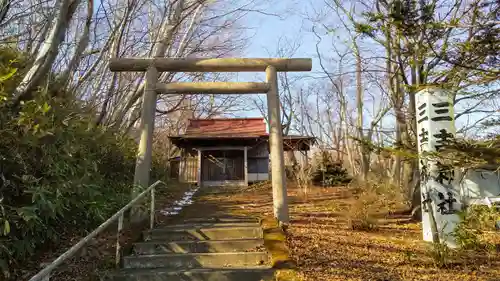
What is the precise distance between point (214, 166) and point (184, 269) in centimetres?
1332

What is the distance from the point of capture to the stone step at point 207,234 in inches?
239

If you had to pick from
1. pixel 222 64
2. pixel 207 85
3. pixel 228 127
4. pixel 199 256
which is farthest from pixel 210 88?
pixel 228 127

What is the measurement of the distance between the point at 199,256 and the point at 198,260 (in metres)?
0.06

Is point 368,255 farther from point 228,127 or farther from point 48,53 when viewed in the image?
point 228,127

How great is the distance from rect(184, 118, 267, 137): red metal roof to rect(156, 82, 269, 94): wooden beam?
30.1 feet

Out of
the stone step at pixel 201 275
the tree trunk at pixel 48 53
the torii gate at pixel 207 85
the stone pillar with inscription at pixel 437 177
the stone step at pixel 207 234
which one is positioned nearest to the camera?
the tree trunk at pixel 48 53

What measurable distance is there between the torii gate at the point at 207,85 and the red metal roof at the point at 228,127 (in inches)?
364

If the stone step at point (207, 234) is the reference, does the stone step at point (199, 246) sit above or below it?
below

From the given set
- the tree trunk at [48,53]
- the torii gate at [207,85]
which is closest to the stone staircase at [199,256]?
the torii gate at [207,85]

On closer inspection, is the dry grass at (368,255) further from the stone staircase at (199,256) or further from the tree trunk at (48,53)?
the tree trunk at (48,53)

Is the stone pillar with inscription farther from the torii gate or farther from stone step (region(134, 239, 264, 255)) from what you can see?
stone step (region(134, 239, 264, 255))

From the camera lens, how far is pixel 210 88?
803cm

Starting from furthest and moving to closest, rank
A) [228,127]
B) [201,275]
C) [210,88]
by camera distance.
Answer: [228,127], [210,88], [201,275]

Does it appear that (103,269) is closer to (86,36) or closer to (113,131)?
(86,36)
